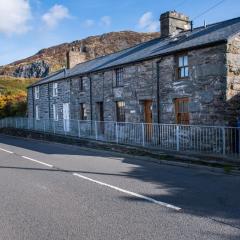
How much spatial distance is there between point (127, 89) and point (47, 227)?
17902 millimetres

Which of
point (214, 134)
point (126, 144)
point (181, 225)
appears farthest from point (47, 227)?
point (126, 144)

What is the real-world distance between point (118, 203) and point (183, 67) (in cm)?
1287

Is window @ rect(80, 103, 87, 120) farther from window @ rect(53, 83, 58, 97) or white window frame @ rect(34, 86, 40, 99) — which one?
white window frame @ rect(34, 86, 40, 99)

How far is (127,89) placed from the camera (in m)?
23.8

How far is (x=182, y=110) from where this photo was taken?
19844 millimetres

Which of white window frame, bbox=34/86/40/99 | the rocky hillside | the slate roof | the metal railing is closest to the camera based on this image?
the metal railing

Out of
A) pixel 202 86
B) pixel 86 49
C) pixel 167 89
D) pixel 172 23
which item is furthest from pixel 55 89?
pixel 86 49

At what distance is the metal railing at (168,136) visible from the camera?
50.9ft

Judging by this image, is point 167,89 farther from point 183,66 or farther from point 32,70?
point 32,70

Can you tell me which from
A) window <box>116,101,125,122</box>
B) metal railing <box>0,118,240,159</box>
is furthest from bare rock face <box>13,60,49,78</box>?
metal railing <box>0,118,240,159</box>

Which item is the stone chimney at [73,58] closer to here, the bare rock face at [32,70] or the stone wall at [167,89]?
the stone wall at [167,89]

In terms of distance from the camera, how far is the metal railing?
15520 mm

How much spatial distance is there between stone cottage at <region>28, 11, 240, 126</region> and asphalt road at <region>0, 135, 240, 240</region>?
580 cm

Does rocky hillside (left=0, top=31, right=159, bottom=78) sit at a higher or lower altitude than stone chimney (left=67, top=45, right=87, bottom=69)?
higher
